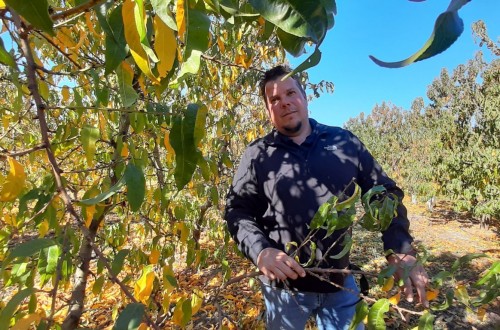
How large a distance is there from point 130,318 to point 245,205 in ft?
4.14

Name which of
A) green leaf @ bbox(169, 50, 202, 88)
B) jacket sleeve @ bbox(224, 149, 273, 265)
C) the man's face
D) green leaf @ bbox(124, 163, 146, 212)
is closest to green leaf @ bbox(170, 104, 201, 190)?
green leaf @ bbox(124, 163, 146, 212)

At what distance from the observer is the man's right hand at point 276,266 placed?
1024mm

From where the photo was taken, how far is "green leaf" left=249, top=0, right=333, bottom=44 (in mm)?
292

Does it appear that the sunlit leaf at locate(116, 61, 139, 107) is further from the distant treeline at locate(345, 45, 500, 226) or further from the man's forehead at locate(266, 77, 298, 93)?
the distant treeline at locate(345, 45, 500, 226)

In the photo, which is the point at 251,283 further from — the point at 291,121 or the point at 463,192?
the point at 463,192

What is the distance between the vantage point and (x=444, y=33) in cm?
26

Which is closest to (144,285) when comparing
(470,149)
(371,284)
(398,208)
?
(398,208)

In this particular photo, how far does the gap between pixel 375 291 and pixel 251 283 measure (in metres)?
2.48

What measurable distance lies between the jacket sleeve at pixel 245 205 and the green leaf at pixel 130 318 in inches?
37.2

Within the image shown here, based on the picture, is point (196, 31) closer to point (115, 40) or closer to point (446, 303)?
point (115, 40)

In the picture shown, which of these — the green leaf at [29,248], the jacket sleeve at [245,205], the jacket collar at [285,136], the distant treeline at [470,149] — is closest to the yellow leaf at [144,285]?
the green leaf at [29,248]

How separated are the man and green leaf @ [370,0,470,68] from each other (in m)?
1.36

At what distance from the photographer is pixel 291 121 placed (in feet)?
5.90

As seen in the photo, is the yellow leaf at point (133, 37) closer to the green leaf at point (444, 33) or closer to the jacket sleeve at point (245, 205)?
the green leaf at point (444, 33)
